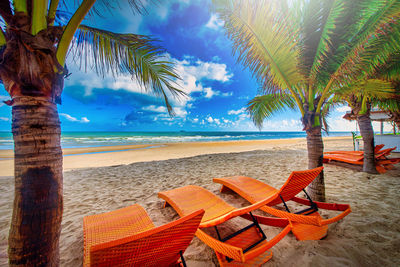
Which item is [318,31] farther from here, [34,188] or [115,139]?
[115,139]

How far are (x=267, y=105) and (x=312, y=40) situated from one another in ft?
6.30

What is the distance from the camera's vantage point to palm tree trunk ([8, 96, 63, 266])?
1.07m

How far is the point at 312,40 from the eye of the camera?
8.96 ft

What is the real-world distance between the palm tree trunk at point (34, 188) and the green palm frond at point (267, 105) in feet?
13.9

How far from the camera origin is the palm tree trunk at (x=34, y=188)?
1.07 meters

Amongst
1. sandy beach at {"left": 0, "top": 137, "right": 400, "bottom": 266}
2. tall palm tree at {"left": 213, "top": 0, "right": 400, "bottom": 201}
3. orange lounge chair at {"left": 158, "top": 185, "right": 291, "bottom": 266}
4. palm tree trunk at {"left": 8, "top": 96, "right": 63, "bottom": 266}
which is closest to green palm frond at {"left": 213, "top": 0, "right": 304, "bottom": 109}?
tall palm tree at {"left": 213, "top": 0, "right": 400, "bottom": 201}

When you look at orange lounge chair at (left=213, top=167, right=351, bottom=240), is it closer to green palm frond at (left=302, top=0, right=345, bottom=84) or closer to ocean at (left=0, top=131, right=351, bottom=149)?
green palm frond at (left=302, top=0, right=345, bottom=84)

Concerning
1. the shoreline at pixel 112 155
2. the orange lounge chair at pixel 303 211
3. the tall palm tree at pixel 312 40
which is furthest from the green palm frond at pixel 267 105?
the shoreline at pixel 112 155

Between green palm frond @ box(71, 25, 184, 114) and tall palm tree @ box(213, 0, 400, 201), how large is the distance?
1.24 m

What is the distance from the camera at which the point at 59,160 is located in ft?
4.09

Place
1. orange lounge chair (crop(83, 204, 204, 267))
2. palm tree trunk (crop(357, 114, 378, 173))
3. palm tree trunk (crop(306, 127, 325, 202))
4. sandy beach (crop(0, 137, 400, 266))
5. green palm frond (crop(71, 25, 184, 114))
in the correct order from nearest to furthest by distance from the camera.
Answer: orange lounge chair (crop(83, 204, 204, 267)), sandy beach (crop(0, 137, 400, 266)), green palm frond (crop(71, 25, 184, 114)), palm tree trunk (crop(306, 127, 325, 202)), palm tree trunk (crop(357, 114, 378, 173))

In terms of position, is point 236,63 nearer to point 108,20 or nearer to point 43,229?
point 108,20

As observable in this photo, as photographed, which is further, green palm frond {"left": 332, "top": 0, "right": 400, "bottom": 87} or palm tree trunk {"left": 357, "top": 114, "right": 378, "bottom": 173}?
palm tree trunk {"left": 357, "top": 114, "right": 378, "bottom": 173}

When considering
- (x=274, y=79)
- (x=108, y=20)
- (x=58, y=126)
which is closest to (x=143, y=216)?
(x=58, y=126)
